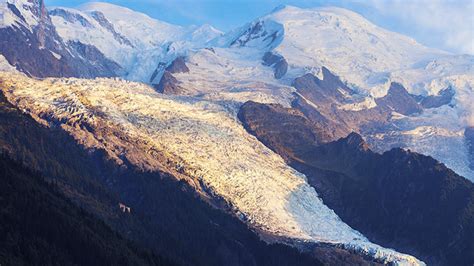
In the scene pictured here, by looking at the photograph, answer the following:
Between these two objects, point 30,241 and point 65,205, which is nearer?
point 30,241

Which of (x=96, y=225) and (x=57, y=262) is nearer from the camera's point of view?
(x=57, y=262)

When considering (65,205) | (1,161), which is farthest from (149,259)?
(1,161)

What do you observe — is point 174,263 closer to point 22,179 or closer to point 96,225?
point 96,225

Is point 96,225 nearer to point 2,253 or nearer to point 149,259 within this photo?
point 149,259

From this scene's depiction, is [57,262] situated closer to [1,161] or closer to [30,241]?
[30,241]

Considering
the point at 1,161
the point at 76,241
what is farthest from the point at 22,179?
the point at 76,241

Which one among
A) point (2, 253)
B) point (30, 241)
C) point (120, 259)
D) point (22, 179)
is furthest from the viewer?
point (22, 179)

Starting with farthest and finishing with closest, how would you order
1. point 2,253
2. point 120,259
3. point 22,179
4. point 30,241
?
point 22,179, point 120,259, point 30,241, point 2,253

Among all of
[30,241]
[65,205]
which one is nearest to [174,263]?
[65,205]
